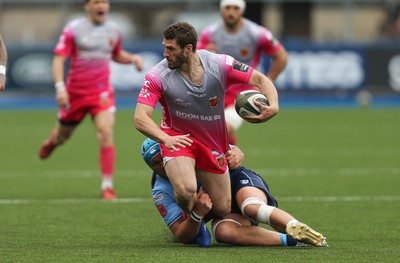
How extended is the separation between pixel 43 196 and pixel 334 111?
16624 mm

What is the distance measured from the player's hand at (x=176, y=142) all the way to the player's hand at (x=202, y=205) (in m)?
0.50

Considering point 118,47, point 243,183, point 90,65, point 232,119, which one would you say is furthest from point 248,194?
point 118,47

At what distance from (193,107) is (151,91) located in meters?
Result: 0.41

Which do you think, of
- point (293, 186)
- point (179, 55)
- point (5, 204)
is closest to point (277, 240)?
point (179, 55)

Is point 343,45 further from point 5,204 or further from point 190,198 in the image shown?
point 190,198

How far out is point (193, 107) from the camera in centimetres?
944

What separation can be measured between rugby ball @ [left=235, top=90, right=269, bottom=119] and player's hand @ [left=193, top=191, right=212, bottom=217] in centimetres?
74

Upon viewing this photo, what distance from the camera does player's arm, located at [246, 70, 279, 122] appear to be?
360 inches

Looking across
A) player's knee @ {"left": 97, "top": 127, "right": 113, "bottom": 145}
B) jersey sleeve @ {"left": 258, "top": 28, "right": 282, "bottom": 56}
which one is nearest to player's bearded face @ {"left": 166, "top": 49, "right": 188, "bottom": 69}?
player's knee @ {"left": 97, "top": 127, "right": 113, "bottom": 145}

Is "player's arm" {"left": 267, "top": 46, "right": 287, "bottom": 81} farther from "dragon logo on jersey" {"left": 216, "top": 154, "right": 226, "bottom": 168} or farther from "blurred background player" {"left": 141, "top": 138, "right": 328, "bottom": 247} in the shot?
"dragon logo on jersey" {"left": 216, "top": 154, "right": 226, "bottom": 168}

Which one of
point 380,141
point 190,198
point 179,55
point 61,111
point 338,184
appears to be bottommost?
point 380,141

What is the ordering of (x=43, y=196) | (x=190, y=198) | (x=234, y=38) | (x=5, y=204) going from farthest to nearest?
1. (x=234, y=38)
2. (x=43, y=196)
3. (x=5, y=204)
4. (x=190, y=198)

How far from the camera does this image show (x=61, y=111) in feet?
47.1

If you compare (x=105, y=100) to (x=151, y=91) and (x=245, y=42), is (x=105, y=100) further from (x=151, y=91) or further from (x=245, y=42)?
(x=151, y=91)
